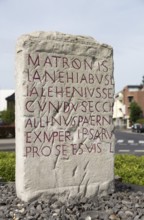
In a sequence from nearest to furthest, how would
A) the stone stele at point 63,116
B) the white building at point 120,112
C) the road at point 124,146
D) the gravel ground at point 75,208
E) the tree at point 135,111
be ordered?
1. the gravel ground at point 75,208
2. the stone stele at point 63,116
3. the road at point 124,146
4. the tree at point 135,111
5. the white building at point 120,112

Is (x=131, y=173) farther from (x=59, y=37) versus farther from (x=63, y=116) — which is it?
(x=59, y=37)

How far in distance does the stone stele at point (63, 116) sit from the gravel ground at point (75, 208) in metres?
0.16

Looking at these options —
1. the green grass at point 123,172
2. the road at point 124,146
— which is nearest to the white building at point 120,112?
the road at point 124,146

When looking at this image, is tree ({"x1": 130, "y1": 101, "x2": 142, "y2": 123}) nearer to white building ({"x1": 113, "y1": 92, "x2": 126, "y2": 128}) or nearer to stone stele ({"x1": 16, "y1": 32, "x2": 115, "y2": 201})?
white building ({"x1": 113, "y1": 92, "x2": 126, "y2": 128})

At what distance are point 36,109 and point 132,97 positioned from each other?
7475 centimetres

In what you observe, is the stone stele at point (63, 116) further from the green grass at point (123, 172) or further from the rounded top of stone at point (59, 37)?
the green grass at point (123, 172)

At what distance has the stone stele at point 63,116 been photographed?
622cm

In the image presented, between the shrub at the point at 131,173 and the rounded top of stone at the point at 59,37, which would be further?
the shrub at the point at 131,173

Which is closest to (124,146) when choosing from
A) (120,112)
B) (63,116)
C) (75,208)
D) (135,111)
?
(63,116)

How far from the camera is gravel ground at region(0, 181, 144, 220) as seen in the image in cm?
551

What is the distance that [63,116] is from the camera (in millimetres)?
6465

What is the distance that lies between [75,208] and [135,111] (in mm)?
67113

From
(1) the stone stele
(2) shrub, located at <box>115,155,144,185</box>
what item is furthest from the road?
(1) the stone stele

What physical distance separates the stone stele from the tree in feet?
216
